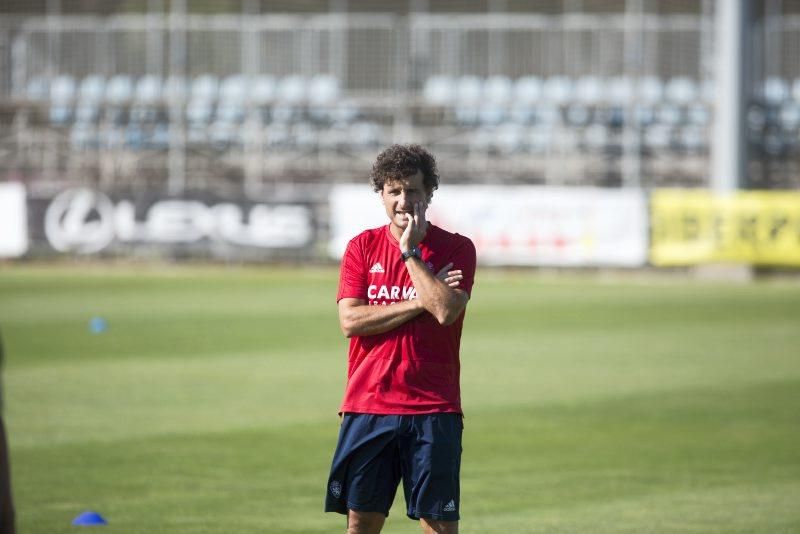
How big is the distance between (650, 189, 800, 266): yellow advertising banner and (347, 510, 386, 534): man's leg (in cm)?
2523

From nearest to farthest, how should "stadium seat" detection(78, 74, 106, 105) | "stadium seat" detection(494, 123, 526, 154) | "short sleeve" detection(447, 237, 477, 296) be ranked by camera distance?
"short sleeve" detection(447, 237, 477, 296)
"stadium seat" detection(494, 123, 526, 154)
"stadium seat" detection(78, 74, 106, 105)

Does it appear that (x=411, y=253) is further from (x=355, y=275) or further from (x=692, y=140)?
(x=692, y=140)

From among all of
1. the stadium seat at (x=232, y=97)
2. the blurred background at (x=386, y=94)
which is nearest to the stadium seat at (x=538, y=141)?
the blurred background at (x=386, y=94)

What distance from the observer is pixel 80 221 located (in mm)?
31625

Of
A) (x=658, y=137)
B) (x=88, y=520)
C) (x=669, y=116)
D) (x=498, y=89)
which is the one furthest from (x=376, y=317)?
(x=669, y=116)

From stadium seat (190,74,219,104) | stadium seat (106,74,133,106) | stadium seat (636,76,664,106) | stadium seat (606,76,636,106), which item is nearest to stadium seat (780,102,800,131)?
stadium seat (636,76,664,106)

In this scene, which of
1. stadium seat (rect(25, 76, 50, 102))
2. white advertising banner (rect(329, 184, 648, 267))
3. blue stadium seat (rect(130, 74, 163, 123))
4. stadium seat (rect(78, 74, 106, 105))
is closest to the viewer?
white advertising banner (rect(329, 184, 648, 267))

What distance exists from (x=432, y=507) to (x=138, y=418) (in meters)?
7.31

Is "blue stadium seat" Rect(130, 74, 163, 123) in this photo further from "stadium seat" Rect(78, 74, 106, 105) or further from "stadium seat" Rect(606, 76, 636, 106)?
"stadium seat" Rect(606, 76, 636, 106)

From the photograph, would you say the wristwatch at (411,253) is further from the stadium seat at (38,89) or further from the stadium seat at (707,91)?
the stadium seat at (38,89)

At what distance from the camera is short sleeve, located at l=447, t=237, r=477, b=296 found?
18.5ft

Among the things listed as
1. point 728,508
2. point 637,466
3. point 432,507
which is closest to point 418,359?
point 432,507

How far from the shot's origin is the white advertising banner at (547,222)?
30.0 metres

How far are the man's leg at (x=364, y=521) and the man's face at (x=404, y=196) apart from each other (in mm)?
1164
